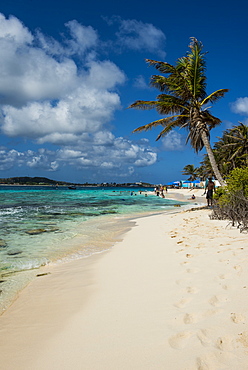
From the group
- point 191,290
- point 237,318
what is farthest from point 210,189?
point 237,318

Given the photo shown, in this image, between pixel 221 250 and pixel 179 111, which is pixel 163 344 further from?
pixel 179 111

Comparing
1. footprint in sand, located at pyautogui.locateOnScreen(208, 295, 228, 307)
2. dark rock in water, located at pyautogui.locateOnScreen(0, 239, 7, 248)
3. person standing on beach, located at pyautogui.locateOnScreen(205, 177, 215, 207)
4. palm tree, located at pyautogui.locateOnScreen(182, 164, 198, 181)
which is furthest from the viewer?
palm tree, located at pyautogui.locateOnScreen(182, 164, 198, 181)

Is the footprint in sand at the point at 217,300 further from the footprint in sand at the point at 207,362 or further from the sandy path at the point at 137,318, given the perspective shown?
the footprint in sand at the point at 207,362

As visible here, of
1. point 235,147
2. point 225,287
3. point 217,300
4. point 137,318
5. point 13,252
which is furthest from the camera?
point 235,147

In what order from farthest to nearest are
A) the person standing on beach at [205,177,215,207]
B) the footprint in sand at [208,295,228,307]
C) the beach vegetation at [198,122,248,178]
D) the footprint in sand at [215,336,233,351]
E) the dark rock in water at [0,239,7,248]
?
the beach vegetation at [198,122,248,178]
the person standing on beach at [205,177,215,207]
the dark rock in water at [0,239,7,248]
the footprint in sand at [208,295,228,307]
the footprint in sand at [215,336,233,351]

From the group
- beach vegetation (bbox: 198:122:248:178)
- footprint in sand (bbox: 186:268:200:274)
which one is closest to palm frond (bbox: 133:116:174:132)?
footprint in sand (bbox: 186:268:200:274)

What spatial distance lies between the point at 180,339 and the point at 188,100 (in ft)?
53.3

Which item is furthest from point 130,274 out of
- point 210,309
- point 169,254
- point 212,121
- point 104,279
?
point 212,121

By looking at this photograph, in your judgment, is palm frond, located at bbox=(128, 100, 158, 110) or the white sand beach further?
palm frond, located at bbox=(128, 100, 158, 110)

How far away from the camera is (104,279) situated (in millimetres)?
4172

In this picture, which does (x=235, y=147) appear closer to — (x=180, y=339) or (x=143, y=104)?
(x=143, y=104)

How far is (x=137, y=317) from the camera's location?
263 cm

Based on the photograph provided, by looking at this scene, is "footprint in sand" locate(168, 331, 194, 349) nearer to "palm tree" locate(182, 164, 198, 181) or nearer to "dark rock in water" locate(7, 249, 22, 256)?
"dark rock in water" locate(7, 249, 22, 256)

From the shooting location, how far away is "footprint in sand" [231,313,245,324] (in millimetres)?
2305
